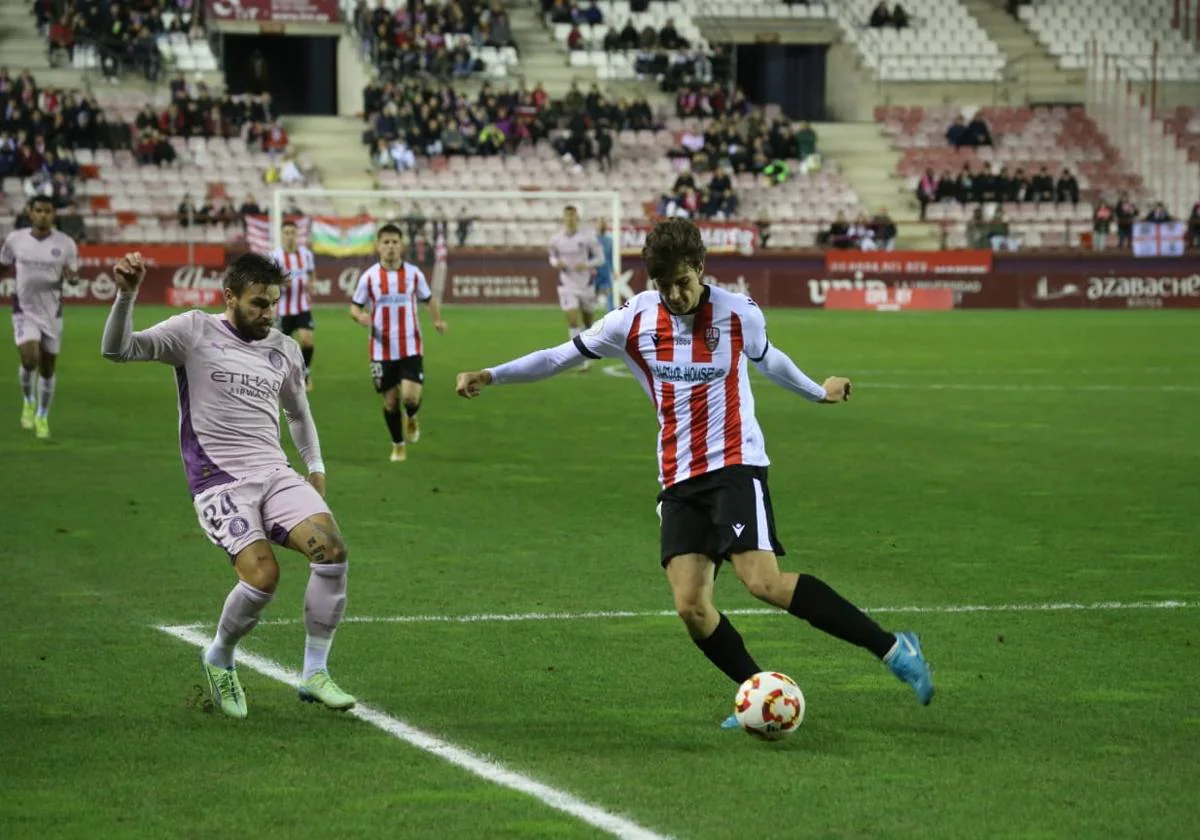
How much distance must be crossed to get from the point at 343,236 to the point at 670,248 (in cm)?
3604

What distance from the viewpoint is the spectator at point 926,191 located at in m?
Answer: 49.4

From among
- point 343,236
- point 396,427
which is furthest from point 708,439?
point 343,236

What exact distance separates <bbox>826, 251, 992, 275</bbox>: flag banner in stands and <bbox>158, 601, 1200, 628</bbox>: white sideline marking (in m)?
35.2

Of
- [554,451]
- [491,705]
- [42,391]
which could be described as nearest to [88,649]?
[491,705]

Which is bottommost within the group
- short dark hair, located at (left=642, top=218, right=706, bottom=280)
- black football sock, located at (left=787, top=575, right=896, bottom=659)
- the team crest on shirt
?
black football sock, located at (left=787, top=575, right=896, bottom=659)

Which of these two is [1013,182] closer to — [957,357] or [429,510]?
[957,357]

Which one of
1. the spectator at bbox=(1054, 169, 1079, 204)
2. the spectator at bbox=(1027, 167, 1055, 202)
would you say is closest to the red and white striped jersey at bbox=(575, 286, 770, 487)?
the spectator at bbox=(1027, 167, 1055, 202)

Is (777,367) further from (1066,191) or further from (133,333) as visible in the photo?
(1066,191)

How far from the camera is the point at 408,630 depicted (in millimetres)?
9383

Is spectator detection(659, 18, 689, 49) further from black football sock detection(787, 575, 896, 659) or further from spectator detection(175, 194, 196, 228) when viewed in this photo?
black football sock detection(787, 575, 896, 659)

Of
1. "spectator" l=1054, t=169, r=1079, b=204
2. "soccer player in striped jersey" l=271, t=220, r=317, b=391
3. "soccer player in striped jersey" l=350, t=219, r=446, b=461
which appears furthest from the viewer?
"spectator" l=1054, t=169, r=1079, b=204

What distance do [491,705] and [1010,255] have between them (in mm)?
39114

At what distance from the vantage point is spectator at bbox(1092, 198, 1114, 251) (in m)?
45.3

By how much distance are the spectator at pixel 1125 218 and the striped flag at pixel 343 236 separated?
17.1 metres
